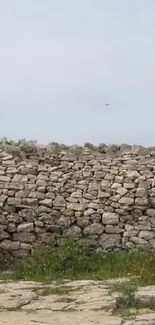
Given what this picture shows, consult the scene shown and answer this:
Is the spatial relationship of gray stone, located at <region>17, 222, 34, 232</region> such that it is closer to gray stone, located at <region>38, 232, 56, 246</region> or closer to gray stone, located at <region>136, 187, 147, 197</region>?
gray stone, located at <region>38, 232, 56, 246</region>

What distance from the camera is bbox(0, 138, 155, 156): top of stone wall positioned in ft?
35.9

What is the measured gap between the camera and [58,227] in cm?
1020

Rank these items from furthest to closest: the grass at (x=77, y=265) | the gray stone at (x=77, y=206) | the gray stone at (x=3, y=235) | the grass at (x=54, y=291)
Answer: the gray stone at (x=77, y=206)
the gray stone at (x=3, y=235)
the grass at (x=77, y=265)
the grass at (x=54, y=291)

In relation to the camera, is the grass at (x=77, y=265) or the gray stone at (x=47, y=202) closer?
the grass at (x=77, y=265)

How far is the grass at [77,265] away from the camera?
27.7 feet

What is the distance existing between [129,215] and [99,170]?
1.06m

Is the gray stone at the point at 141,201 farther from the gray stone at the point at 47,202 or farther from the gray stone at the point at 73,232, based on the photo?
the gray stone at the point at 47,202

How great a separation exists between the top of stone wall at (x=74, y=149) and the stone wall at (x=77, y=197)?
0.02 meters

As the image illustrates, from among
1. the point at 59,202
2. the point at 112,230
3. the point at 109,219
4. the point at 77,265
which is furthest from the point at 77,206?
the point at 77,265

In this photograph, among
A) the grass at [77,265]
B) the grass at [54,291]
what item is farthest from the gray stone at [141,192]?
the grass at [54,291]

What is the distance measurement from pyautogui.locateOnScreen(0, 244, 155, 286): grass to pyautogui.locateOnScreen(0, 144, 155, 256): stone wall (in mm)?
370

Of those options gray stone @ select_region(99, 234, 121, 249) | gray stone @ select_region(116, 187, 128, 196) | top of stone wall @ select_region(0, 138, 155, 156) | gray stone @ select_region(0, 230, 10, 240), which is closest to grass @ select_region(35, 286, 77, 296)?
gray stone @ select_region(99, 234, 121, 249)

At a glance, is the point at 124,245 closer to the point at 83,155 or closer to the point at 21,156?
the point at 83,155

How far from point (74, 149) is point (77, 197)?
1.06 metres
